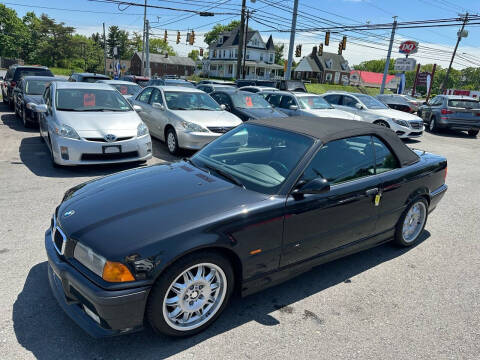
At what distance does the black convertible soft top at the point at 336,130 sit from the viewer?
3.43 meters

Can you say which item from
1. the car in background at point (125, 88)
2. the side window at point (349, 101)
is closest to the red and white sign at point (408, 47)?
the side window at point (349, 101)

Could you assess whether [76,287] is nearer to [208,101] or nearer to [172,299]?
[172,299]

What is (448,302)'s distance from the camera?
3318 millimetres

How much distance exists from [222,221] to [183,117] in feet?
19.8

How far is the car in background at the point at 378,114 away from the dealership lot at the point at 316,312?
8.13m

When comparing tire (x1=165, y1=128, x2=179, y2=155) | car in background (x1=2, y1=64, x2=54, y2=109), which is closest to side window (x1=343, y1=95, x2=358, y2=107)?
tire (x1=165, y1=128, x2=179, y2=155)

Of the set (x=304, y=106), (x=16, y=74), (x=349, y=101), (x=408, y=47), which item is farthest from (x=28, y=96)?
(x=408, y=47)

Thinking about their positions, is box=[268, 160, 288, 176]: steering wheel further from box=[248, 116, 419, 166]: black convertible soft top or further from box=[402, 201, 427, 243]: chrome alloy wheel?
box=[402, 201, 427, 243]: chrome alloy wheel

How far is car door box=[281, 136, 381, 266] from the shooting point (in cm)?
299

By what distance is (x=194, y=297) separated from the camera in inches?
103

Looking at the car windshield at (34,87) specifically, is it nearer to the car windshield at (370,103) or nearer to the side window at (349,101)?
the side window at (349,101)

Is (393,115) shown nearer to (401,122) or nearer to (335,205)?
(401,122)

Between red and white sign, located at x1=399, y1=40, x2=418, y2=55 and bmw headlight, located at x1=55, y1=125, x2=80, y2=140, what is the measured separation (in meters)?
34.9

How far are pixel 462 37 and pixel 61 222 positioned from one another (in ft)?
144
